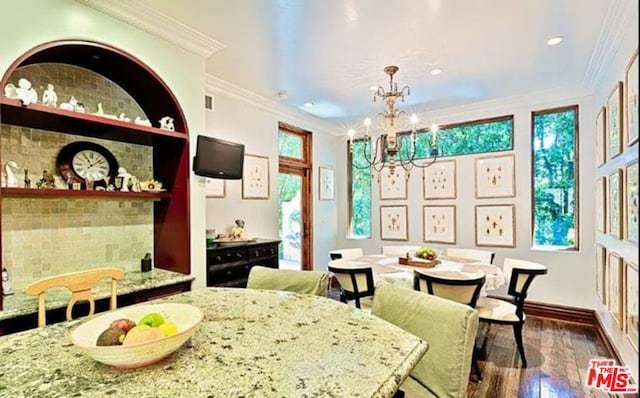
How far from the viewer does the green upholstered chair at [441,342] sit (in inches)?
53.6

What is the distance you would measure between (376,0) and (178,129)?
1.83m

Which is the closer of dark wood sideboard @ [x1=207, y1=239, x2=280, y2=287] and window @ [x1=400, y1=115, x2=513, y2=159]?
dark wood sideboard @ [x1=207, y1=239, x2=280, y2=287]

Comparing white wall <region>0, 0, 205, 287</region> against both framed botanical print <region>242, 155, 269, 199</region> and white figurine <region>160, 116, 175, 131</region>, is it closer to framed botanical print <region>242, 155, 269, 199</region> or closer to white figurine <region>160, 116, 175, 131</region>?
white figurine <region>160, 116, 175, 131</region>

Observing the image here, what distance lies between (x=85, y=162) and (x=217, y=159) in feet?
3.26

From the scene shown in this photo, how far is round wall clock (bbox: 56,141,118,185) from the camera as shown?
7.98 feet

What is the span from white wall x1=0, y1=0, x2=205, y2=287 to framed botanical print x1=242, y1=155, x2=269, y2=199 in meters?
1.32

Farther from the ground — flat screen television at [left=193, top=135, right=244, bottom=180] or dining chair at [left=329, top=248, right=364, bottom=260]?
flat screen television at [left=193, top=135, right=244, bottom=180]

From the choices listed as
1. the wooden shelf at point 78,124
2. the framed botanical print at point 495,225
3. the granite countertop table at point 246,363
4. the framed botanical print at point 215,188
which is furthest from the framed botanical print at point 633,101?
the framed botanical print at point 215,188

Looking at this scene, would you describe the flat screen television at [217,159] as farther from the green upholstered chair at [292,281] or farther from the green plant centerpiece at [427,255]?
the green plant centerpiece at [427,255]

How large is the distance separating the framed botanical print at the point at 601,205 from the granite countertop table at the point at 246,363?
3.16m

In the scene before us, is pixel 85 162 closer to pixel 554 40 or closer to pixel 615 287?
pixel 554 40

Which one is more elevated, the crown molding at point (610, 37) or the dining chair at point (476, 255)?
the crown molding at point (610, 37)

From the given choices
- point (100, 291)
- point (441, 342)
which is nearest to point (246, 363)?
point (441, 342)

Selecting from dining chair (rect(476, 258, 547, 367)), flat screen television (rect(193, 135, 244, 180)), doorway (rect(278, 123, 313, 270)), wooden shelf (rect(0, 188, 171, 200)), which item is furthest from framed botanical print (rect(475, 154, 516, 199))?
wooden shelf (rect(0, 188, 171, 200))
